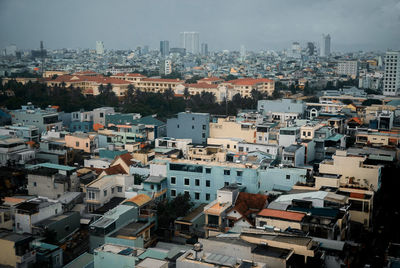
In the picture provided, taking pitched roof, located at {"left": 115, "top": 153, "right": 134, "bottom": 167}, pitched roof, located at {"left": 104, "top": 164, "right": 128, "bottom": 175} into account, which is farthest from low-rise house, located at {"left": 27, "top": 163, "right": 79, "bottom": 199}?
pitched roof, located at {"left": 115, "top": 153, "right": 134, "bottom": 167}

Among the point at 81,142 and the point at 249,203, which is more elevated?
the point at 81,142

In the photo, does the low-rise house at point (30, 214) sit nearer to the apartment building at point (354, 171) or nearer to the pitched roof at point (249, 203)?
the pitched roof at point (249, 203)

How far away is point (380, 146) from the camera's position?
400 inches

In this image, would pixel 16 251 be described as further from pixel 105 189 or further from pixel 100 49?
pixel 100 49

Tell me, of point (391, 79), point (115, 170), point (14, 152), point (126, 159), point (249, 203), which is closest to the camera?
point (249, 203)

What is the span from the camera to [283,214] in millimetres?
5844

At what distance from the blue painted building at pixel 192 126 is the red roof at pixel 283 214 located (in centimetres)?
625

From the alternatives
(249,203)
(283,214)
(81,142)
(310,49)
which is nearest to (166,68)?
(81,142)

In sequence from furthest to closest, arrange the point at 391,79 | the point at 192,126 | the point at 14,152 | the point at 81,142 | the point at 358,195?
the point at 391,79 < the point at 192,126 < the point at 81,142 < the point at 14,152 < the point at 358,195

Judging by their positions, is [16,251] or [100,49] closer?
[16,251]

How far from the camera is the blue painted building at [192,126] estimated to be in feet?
40.0

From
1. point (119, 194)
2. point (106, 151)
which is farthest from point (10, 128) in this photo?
point (119, 194)

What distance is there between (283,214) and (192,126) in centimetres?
663

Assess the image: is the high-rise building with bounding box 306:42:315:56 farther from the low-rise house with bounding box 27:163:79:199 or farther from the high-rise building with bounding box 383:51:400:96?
the low-rise house with bounding box 27:163:79:199
